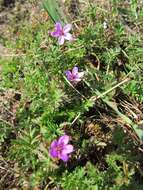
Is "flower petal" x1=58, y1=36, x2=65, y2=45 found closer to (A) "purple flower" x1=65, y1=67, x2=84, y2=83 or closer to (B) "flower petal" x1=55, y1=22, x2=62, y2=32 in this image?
(B) "flower petal" x1=55, y1=22, x2=62, y2=32

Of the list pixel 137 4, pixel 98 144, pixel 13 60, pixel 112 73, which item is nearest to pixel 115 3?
pixel 137 4

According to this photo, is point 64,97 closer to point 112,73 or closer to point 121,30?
point 112,73

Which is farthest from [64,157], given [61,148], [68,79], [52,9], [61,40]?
[52,9]

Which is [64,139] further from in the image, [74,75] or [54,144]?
[74,75]

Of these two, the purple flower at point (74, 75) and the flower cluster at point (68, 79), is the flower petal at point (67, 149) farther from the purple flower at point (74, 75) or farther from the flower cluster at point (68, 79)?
the purple flower at point (74, 75)

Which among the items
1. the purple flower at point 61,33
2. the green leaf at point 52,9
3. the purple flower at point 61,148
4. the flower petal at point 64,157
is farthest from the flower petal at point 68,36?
the flower petal at point 64,157

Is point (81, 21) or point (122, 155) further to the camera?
point (81, 21)
